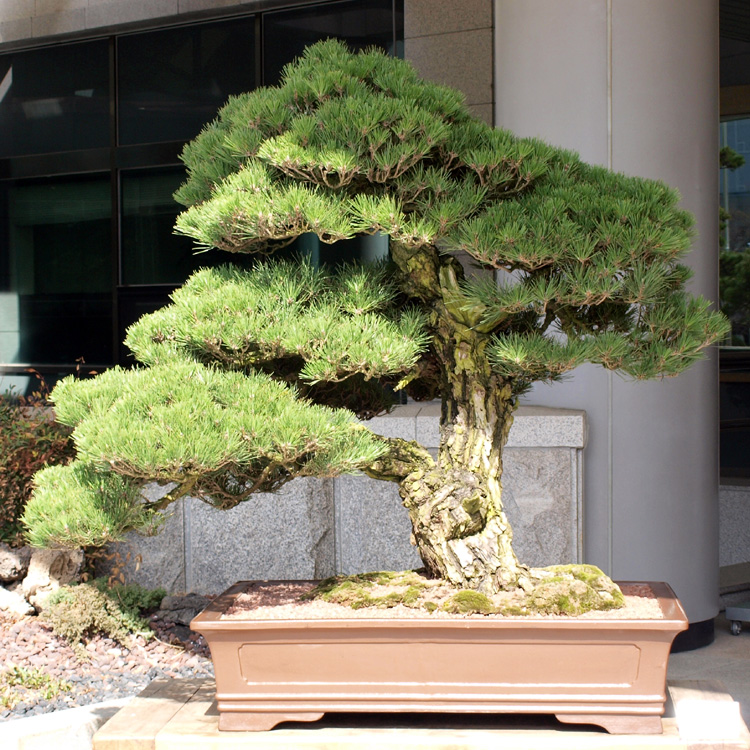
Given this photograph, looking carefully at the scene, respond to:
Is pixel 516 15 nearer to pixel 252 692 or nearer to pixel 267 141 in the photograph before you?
pixel 267 141

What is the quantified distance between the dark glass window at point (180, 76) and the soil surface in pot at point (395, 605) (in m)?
4.08

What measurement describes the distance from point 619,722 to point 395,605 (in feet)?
1.75

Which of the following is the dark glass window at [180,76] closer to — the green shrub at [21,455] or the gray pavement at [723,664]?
the green shrub at [21,455]

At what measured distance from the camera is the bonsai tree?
1.89m

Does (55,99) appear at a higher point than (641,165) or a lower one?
higher

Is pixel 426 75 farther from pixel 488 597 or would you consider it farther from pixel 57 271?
pixel 488 597

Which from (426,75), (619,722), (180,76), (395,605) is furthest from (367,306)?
(180,76)

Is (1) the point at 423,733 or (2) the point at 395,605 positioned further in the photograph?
(2) the point at 395,605

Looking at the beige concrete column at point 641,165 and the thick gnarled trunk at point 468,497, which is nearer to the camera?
the thick gnarled trunk at point 468,497

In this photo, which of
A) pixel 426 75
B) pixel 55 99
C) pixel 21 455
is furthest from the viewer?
pixel 55 99

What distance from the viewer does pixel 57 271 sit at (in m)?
6.20

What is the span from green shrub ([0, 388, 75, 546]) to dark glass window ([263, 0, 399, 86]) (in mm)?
2448

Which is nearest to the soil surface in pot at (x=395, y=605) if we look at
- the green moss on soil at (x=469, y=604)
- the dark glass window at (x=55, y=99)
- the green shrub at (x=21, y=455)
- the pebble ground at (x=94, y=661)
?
the green moss on soil at (x=469, y=604)

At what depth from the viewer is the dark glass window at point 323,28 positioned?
17.2 feet
